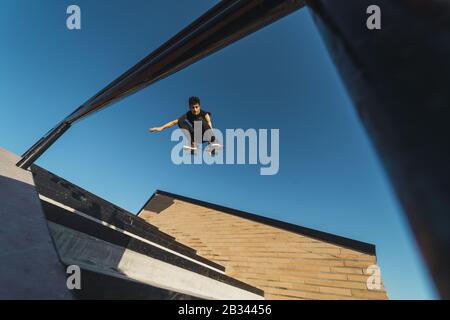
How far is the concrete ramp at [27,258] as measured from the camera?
3.05 ft

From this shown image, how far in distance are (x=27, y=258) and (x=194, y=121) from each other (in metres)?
5.02

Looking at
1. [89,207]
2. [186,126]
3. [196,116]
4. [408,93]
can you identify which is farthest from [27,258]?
[186,126]

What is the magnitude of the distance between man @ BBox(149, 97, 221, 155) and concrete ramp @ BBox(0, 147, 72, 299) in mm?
3934

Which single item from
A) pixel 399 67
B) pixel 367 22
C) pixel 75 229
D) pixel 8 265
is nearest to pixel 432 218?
pixel 399 67

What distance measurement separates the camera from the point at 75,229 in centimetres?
191

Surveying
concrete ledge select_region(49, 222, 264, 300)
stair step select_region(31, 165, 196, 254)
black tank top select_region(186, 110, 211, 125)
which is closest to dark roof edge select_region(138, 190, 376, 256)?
black tank top select_region(186, 110, 211, 125)

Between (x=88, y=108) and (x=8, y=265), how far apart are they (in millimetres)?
1844

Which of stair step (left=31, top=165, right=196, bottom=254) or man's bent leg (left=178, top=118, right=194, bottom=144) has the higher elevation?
man's bent leg (left=178, top=118, right=194, bottom=144)

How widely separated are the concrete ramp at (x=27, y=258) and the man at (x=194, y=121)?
3934 mm

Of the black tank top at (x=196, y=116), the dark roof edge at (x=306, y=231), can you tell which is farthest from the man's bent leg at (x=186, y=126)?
the dark roof edge at (x=306, y=231)

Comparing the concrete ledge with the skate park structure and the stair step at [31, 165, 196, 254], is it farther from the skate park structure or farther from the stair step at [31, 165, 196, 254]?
the skate park structure

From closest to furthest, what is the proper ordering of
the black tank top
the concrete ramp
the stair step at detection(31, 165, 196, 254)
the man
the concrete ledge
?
the concrete ramp < the concrete ledge < the stair step at detection(31, 165, 196, 254) < the man < the black tank top

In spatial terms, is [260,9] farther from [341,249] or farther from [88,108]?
[341,249]

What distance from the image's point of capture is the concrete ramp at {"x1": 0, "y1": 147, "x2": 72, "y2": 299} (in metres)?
0.93
